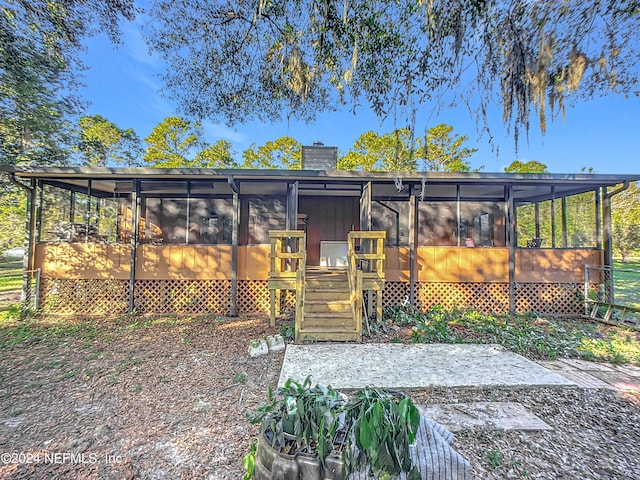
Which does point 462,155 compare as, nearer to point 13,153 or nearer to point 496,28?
point 496,28

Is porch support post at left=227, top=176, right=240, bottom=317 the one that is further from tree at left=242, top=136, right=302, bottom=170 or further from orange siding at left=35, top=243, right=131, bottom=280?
tree at left=242, top=136, right=302, bottom=170

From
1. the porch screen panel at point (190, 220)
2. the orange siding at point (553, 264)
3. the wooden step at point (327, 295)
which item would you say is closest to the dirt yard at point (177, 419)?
the wooden step at point (327, 295)

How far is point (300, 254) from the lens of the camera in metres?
5.66

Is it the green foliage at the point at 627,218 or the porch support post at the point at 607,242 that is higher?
the green foliage at the point at 627,218

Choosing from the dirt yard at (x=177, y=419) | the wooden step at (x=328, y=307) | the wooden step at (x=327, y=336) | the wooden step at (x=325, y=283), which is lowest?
the dirt yard at (x=177, y=419)

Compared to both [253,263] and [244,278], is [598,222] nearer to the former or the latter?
[253,263]

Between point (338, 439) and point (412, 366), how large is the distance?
115 inches

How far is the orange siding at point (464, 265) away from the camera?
22.2 feet

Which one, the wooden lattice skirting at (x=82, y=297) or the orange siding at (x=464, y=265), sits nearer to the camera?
the wooden lattice skirting at (x=82, y=297)

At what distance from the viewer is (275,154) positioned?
23.8 metres

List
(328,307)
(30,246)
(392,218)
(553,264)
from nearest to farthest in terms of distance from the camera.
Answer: (328,307) < (30,246) < (553,264) < (392,218)

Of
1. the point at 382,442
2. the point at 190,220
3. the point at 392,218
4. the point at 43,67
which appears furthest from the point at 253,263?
the point at 43,67

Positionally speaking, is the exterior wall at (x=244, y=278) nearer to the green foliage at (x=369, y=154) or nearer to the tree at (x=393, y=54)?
the tree at (x=393, y=54)

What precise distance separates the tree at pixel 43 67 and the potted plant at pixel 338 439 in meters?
5.71
